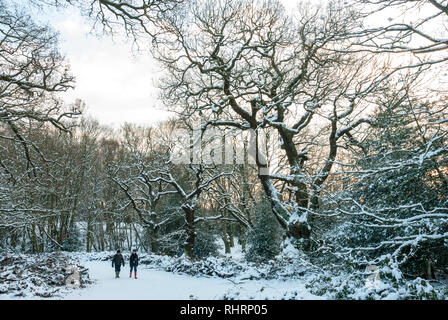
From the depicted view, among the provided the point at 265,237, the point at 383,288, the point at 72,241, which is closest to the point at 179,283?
the point at 265,237

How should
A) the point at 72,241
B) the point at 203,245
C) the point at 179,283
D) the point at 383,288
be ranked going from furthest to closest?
the point at 72,241 < the point at 203,245 < the point at 179,283 < the point at 383,288

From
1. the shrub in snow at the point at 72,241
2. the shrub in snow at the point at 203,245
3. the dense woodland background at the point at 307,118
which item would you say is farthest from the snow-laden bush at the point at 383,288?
the shrub in snow at the point at 72,241

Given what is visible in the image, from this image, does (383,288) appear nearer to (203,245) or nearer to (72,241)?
(203,245)

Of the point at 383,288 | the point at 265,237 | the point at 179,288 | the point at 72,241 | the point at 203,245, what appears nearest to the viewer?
the point at 383,288

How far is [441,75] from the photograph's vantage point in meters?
6.51

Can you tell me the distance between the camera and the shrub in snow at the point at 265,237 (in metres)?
16.5

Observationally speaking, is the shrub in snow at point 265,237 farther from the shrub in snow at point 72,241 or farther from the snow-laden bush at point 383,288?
the shrub in snow at point 72,241

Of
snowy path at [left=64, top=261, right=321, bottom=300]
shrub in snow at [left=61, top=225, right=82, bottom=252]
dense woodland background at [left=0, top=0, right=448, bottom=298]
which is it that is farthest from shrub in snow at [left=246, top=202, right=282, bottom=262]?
shrub in snow at [left=61, top=225, right=82, bottom=252]

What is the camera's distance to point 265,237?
16656 mm

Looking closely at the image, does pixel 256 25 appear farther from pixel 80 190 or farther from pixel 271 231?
pixel 80 190

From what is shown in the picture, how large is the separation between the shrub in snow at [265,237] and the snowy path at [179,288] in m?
3.91

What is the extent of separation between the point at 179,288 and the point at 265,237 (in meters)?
6.48
